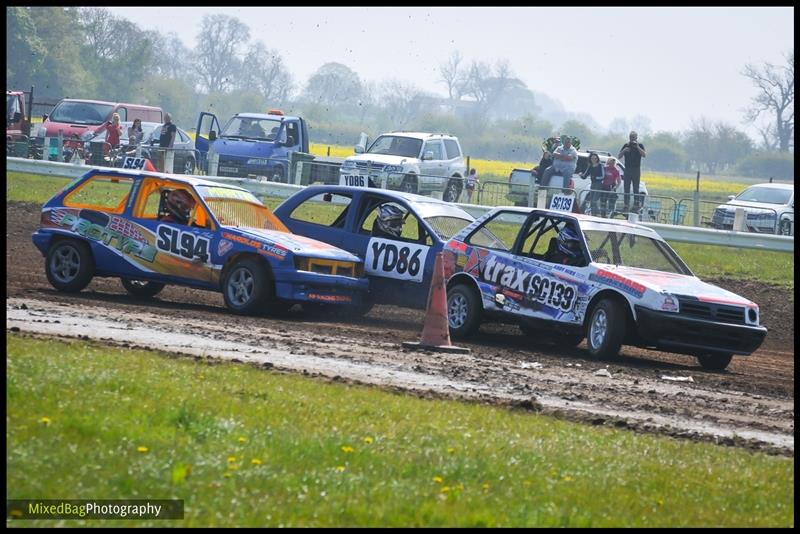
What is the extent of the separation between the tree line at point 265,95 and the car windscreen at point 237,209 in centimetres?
5720

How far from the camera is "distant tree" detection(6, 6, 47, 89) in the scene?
254 ft

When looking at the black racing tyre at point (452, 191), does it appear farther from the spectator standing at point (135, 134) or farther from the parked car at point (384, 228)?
the spectator standing at point (135, 134)

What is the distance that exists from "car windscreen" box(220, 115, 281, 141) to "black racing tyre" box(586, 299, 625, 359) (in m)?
21.1

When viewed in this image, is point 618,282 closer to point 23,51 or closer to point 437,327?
point 437,327

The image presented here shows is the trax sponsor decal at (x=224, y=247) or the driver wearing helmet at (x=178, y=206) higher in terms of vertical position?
the driver wearing helmet at (x=178, y=206)

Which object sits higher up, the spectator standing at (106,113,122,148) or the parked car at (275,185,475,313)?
the spectator standing at (106,113,122,148)

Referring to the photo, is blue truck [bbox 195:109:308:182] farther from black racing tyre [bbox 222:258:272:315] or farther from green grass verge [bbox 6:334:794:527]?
green grass verge [bbox 6:334:794:527]

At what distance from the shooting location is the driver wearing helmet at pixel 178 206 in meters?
15.2

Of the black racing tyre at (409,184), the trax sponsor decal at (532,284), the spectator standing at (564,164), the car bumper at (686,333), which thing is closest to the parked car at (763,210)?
the spectator standing at (564,164)

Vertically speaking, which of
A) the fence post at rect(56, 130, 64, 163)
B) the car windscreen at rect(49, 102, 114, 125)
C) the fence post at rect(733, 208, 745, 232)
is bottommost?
the fence post at rect(733, 208, 745, 232)

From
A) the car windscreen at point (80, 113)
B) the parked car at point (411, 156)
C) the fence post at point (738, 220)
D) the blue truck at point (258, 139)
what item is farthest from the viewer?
the car windscreen at point (80, 113)

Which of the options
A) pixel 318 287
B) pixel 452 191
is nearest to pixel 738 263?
pixel 452 191

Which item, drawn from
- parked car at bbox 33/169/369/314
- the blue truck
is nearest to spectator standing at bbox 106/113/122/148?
the blue truck

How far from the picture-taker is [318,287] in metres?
14.6
